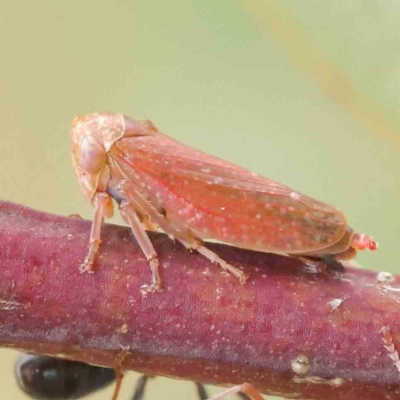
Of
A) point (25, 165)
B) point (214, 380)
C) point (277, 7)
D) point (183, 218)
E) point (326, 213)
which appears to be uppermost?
point (277, 7)

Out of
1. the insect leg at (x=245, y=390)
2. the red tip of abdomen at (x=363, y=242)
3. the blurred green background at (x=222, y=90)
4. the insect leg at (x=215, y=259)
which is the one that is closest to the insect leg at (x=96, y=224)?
the insect leg at (x=215, y=259)

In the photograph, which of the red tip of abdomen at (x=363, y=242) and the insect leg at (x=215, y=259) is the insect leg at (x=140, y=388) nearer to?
the insect leg at (x=215, y=259)

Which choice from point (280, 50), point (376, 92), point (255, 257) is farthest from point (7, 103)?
point (255, 257)

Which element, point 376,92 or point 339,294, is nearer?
point 339,294

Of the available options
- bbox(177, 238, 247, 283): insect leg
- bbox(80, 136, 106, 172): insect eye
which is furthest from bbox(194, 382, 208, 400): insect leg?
bbox(80, 136, 106, 172): insect eye

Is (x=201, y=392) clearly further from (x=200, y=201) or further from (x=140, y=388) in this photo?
(x=200, y=201)

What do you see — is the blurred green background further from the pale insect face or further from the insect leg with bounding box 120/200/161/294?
the insect leg with bounding box 120/200/161/294

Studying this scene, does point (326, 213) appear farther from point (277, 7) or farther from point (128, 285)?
point (277, 7)
